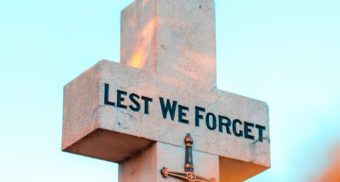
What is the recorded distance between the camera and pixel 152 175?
1192 cm

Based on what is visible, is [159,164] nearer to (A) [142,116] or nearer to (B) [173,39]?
(A) [142,116]

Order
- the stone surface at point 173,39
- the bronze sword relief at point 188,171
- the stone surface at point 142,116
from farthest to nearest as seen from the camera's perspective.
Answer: the stone surface at point 173,39 < the bronze sword relief at point 188,171 < the stone surface at point 142,116

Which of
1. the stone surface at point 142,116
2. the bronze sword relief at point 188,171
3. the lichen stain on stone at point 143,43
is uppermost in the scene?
the lichen stain on stone at point 143,43

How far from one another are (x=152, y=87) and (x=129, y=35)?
947 mm

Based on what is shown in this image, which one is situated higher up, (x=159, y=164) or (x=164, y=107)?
(x=164, y=107)

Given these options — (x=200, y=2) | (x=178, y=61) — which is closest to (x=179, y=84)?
(x=178, y=61)

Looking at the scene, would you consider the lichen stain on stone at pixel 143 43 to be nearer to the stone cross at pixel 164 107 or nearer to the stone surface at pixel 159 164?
the stone cross at pixel 164 107

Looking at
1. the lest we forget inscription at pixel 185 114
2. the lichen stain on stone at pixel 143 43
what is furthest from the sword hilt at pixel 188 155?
the lichen stain on stone at pixel 143 43

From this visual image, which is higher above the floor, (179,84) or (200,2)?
(200,2)

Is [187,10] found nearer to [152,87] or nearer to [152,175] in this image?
[152,87]

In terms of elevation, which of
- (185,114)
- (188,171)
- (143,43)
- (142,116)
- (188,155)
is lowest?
(188,171)

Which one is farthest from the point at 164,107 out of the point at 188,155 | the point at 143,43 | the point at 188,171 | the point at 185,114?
the point at 143,43

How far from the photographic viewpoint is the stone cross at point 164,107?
39.2 ft

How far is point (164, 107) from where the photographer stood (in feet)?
40.2
